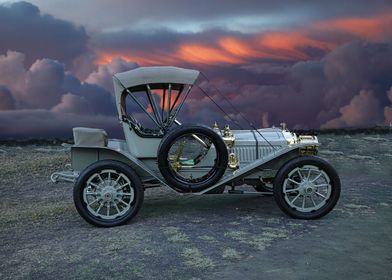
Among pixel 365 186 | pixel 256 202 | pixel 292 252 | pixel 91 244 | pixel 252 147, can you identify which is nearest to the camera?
pixel 292 252

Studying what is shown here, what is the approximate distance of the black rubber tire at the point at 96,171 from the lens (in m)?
7.87

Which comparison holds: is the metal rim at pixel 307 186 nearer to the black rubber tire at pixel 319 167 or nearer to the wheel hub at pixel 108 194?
the black rubber tire at pixel 319 167

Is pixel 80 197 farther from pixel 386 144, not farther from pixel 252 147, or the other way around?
pixel 386 144

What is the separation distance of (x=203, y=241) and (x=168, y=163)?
1.60 metres

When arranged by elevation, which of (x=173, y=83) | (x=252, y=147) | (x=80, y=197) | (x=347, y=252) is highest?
(x=173, y=83)

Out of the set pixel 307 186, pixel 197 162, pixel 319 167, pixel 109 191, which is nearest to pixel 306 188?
pixel 307 186

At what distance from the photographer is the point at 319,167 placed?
8125mm

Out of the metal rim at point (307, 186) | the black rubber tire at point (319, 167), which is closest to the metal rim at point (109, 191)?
the black rubber tire at point (319, 167)

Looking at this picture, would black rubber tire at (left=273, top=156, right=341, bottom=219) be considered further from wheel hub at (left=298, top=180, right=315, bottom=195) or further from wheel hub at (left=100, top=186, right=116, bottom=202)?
wheel hub at (left=100, top=186, right=116, bottom=202)

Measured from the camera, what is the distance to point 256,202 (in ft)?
31.4

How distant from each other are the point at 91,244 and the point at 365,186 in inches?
283

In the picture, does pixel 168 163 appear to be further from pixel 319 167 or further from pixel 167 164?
pixel 319 167

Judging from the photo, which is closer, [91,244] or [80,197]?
[91,244]

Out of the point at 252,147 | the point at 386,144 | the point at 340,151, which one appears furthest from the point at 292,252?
the point at 386,144
